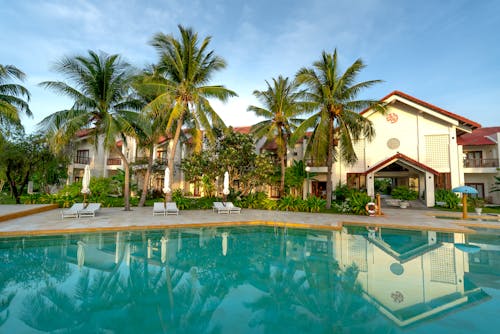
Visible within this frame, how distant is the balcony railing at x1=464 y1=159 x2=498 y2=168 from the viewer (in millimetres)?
18625

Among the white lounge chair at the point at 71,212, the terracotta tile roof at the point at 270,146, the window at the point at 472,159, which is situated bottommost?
the white lounge chair at the point at 71,212

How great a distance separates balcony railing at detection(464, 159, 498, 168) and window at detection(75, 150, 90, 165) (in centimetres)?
3443

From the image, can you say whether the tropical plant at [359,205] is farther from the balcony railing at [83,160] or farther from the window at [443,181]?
the balcony railing at [83,160]

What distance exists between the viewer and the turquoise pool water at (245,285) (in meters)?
3.62

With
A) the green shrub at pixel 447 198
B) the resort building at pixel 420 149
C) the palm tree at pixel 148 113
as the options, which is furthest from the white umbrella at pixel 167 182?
the green shrub at pixel 447 198

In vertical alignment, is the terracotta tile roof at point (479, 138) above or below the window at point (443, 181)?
above

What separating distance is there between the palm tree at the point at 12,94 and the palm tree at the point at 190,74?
7480 millimetres

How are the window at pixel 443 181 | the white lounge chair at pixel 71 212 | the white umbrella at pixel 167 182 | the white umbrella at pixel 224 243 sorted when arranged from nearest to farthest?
the white umbrella at pixel 224 243, the white lounge chair at pixel 71 212, the white umbrella at pixel 167 182, the window at pixel 443 181

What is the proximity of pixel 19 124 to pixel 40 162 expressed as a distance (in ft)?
12.5

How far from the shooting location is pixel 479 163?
63.6ft

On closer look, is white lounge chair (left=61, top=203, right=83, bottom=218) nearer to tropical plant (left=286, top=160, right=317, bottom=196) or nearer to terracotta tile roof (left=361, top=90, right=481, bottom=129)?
tropical plant (left=286, top=160, right=317, bottom=196)

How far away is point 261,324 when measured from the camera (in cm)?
359

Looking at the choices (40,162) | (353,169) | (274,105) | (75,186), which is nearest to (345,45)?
(274,105)

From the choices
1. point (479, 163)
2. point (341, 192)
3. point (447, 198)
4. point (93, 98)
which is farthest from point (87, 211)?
point (479, 163)
